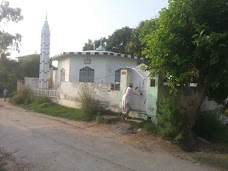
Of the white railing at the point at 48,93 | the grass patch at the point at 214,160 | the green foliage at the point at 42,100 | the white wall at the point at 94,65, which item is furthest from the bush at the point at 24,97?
the grass patch at the point at 214,160

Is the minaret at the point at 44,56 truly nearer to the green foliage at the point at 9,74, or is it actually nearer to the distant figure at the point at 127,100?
the green foliage at the point at 9,74

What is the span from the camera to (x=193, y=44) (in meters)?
8.87

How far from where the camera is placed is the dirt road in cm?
746

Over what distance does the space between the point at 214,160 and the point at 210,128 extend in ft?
9.97

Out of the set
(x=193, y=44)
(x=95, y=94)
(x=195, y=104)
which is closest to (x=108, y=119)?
(x=95, y=94)

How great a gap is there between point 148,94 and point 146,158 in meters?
4.34

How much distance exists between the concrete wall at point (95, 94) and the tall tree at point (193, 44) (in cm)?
478

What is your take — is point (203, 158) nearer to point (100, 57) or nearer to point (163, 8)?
point (163, 8)

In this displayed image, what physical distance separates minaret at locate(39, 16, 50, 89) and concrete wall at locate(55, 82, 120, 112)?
6906 mm

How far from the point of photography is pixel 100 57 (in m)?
23.0

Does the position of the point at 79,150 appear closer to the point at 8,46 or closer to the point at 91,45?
the point at 8,46

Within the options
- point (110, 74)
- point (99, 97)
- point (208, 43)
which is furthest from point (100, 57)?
point (208, 43)

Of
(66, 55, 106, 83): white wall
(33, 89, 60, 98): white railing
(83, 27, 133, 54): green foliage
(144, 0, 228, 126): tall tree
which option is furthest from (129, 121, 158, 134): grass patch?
(83, 27, 133, 54): green foliage

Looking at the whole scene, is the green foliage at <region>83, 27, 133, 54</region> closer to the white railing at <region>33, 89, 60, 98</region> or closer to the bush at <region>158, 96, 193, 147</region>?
the white railing at <region>33, 89, 60, 98</region>
